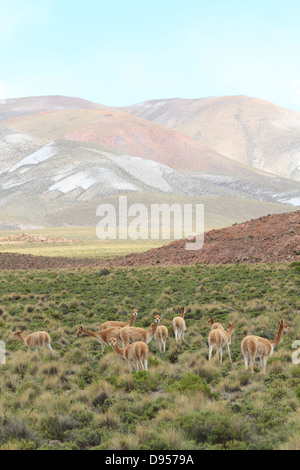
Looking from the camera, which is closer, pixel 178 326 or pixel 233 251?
pixel 178 326

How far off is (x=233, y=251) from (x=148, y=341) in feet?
91.9

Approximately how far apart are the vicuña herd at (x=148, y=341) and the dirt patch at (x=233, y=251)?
2202 cm

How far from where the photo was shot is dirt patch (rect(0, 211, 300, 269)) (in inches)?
1500

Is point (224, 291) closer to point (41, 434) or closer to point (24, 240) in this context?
point (41, 434)

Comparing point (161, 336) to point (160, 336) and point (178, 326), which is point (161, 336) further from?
point (178, 326)

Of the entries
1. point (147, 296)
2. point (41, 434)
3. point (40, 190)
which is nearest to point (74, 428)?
point (41, 434)

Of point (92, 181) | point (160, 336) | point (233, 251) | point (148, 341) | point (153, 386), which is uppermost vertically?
point (92, 181)

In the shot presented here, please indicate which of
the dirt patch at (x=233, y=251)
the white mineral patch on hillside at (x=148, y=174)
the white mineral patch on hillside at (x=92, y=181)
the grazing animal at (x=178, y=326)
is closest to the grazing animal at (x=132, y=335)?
the grazing animal at (x=178, y=326)

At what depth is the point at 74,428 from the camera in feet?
29.0

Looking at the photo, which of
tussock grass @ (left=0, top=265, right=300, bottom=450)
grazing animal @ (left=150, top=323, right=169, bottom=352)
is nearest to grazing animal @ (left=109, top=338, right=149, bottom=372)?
tussock grass @ (left=0, top=265, right=300, bottom=450)

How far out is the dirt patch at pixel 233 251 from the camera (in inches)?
1500

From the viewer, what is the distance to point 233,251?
134 ft

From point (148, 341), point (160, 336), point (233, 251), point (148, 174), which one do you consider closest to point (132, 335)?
point (148, 341)

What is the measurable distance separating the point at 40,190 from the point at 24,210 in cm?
1571
